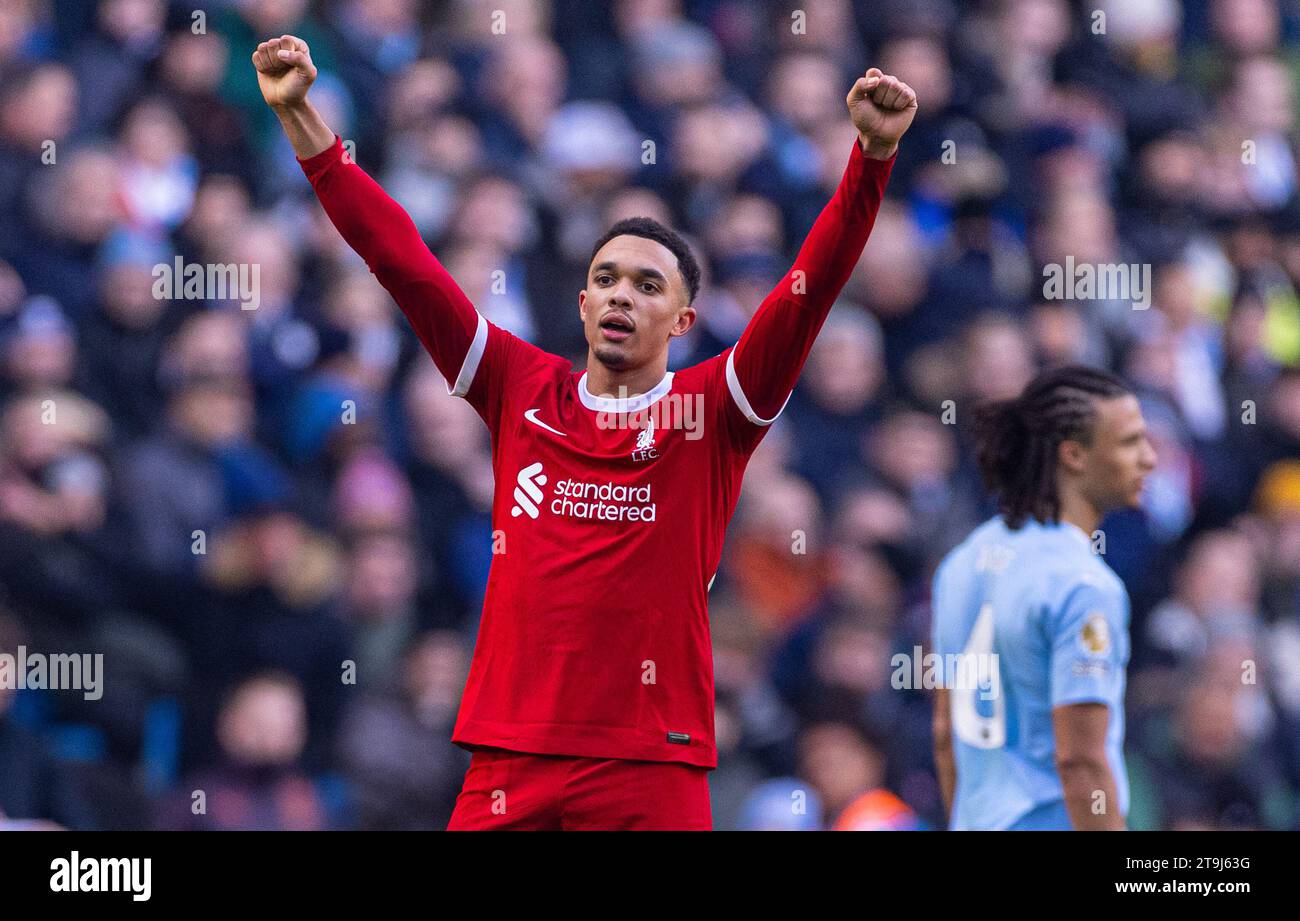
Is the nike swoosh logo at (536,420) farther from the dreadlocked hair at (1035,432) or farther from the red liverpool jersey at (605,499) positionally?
the dreadlocked hair at (1035,432)

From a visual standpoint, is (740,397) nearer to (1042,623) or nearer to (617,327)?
(617,327)

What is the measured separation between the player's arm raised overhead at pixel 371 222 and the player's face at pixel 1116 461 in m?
1.82

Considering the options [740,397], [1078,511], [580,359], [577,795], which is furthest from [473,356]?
[580,359]

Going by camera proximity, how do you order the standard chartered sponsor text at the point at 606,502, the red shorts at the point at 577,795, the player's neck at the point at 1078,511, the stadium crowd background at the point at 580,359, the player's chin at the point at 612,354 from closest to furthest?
the red shorts at the point at 577,795
the standard chartered sponsor text at the point at 606,502
the player's chin at the point at 612,354
the player's neck at the point at 1078,511
the stadium crowd background at the point at 580,359

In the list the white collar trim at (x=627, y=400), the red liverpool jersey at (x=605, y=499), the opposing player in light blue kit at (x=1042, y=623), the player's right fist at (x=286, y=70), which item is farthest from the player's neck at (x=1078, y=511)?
the player's right fist at (x=286, y=70)

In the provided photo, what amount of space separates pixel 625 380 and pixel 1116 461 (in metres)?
1.63

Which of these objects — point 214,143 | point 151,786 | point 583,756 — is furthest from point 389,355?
point 583,756

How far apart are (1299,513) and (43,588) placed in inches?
176

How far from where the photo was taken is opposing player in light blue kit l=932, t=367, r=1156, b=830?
4.54 metres

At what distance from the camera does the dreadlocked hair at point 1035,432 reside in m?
4.95

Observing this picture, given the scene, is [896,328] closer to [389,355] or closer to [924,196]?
[924,196]

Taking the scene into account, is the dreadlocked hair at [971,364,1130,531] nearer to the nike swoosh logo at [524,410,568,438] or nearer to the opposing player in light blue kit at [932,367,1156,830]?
the opposing player in light blue kit at [932,367,1156,830]

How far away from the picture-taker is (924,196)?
7242 mm
